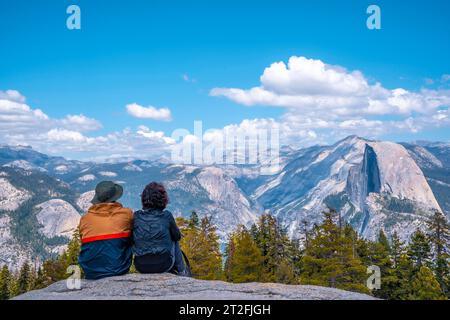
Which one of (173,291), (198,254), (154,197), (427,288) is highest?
(154,197)

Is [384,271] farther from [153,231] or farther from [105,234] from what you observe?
[105,234]

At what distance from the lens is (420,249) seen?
162 ft

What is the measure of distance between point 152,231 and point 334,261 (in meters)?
27.9

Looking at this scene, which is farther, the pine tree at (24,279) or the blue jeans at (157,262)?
the pine tree at (24,279)

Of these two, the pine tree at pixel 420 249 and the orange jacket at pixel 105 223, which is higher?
the orange jacket at pixel 105 223

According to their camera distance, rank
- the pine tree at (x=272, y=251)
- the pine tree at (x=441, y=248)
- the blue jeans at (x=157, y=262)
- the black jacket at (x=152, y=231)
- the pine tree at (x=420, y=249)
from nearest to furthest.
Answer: the black jacket at (x=152, y=231) → the blue jeans at (x=157, y=262) → the pine tree at (x=272, y=251) → the pine tree at (x=441, y=248) → the pine tree at (x=420, y=249)

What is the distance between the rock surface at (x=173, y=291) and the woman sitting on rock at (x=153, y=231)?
0.46 meters

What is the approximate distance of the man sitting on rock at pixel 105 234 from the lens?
1080 cm

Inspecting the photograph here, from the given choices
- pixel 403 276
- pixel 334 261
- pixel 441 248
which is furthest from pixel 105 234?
pixel 441 248

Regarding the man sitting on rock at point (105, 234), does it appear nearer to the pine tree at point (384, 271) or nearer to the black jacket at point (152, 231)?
the black jacket at point (152, 231)

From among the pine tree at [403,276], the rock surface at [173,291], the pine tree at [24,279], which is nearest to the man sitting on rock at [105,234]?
the rock surface at [173,291]

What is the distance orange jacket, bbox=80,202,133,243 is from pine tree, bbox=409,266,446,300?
36499mm
